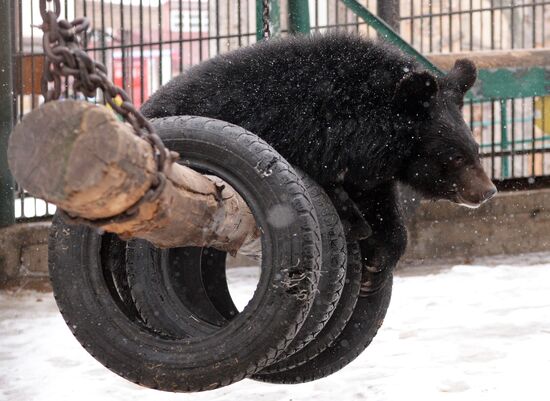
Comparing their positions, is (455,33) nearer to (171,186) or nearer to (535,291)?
(535,291)

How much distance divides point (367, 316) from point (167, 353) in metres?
1.15

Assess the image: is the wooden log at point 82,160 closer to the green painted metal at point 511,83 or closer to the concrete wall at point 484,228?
the green painted metal at point 511,83

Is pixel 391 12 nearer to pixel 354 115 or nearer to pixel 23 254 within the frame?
pixel 23 254

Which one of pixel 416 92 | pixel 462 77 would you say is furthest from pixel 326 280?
pixel 462 77

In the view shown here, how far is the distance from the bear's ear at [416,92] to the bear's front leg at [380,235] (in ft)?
1.26

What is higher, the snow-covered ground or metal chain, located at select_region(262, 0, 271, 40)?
metal chain, located at select_region(262, 0, 271, 40)

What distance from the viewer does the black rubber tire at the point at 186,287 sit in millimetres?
2938

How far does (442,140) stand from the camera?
3707 mm

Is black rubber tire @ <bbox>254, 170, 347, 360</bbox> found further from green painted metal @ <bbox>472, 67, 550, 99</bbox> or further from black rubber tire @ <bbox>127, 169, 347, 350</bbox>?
green painted metal @ <bbox>472, 67, 550, 99</bbox>

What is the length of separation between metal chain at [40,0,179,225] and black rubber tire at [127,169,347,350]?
2.27ft

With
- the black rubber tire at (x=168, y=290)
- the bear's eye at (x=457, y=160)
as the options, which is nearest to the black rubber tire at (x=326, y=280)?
the black rubber tire at (x=168, y=290)

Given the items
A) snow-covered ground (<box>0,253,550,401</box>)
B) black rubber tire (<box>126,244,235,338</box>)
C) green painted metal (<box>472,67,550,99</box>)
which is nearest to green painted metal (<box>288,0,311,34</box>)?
green painted metal (<box>472,67,550,99</box>)

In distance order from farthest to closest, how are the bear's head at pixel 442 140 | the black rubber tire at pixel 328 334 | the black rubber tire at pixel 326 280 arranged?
1. the bear's head at pixel 442 140
2. the black rubber tire at pixel 328 334
3. the black rubber tire at pixel 326 280

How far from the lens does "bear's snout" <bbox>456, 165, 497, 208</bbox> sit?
3.81 metres
